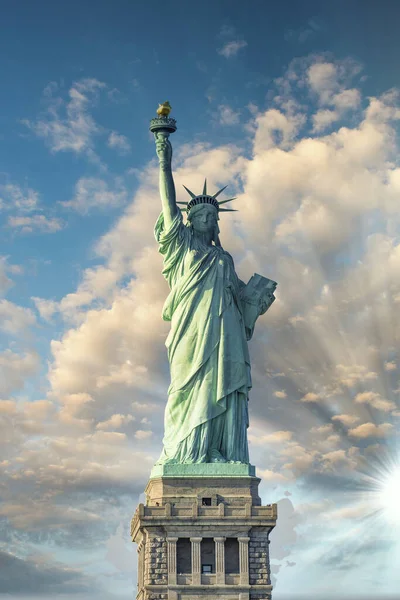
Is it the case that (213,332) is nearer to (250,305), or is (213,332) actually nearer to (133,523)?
(250,305)

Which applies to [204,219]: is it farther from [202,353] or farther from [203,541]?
[203,541]

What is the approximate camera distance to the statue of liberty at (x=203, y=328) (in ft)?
151

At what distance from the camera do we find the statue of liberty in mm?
45938

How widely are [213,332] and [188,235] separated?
4.88m

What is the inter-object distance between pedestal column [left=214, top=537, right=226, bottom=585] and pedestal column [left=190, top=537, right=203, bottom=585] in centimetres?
70

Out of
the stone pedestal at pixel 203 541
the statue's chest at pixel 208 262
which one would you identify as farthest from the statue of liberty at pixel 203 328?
the stone pedestal at pixel 203 541

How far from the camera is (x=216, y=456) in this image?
149ft

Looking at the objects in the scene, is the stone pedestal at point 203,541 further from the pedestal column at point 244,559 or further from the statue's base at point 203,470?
the statue's base at point 203,470

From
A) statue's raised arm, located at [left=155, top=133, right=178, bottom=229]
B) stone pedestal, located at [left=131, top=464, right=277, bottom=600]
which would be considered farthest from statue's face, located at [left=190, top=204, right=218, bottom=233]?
stone pedestal, located at [left=131, top=464, right=277, bottom=600]

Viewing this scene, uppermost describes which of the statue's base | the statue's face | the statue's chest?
the statue's face

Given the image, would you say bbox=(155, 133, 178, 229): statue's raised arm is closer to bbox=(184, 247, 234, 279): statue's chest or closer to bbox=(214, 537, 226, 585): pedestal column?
bbox=(184, 247, 234, 279): statue's chest

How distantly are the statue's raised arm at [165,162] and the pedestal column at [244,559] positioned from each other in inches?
573

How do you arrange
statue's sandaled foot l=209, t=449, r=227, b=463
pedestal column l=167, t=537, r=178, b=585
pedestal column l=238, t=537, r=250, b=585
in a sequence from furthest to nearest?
→ statue's sandaled foot l=209, t=449, r=227, b=463 → pedestal column l=238, t=537, r=250, b=585 → pedestal column l=167, t=537, r=178, b=585

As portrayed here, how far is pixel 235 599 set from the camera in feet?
139
